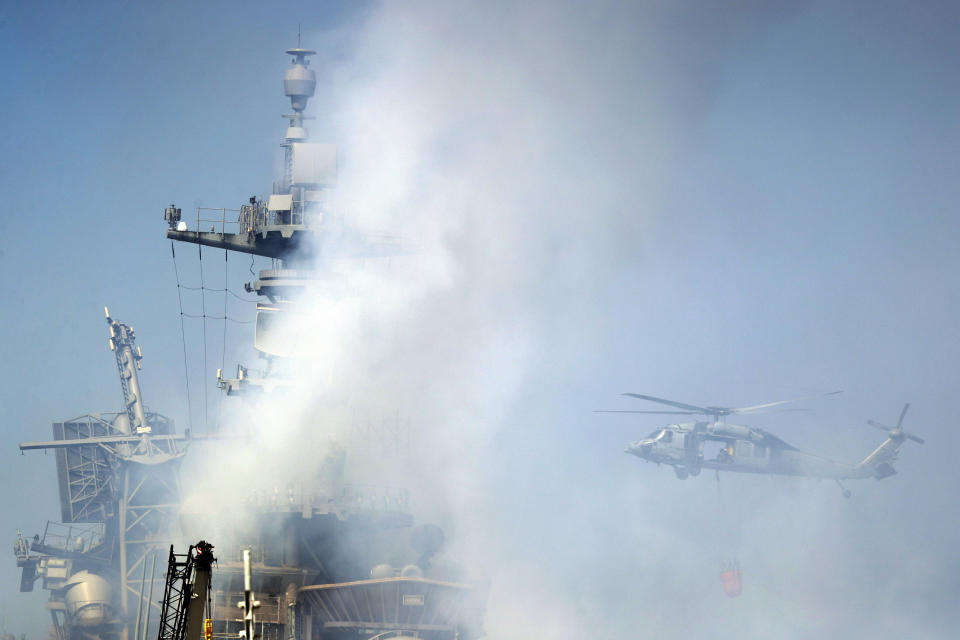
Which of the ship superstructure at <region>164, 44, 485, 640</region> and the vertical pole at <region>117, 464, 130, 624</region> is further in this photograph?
the vertical pole at <region>117, 464, 130, 624</region>

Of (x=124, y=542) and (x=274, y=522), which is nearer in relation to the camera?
(x=274, y=522)

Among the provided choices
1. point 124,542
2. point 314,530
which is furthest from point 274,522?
point 124,542

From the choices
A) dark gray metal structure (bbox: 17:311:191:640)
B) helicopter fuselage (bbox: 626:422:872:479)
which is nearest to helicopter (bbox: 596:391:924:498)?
helicopter fuselage (bbox: 626:422:872:479)

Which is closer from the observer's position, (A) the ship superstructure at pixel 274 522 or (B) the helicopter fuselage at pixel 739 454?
(A) the ship superstructure at pixel 274 522

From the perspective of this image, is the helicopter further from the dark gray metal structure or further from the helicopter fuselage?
the dark gray metal structure

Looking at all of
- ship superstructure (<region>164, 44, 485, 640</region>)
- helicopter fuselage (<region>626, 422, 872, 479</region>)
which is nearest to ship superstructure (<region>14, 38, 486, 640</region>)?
ship superstructure (<region>164, 44, 485, 640</region>)

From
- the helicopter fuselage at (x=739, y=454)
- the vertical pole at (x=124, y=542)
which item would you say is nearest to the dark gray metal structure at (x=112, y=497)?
the vertical pole at (x=124, y=542)

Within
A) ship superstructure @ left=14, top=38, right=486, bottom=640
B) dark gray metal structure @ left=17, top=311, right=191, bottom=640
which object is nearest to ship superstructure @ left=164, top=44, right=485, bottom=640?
ship superstructure @ left=14, top=38, right=486, bottom=640

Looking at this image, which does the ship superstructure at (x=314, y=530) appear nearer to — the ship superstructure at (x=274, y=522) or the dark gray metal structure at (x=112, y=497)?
the ship superstructure at (x=274, y=522)

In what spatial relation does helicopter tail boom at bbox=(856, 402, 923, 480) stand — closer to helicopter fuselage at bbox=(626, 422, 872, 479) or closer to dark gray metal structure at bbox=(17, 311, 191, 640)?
helicopter fuselage at bbox=(626, 422, 872, 479)

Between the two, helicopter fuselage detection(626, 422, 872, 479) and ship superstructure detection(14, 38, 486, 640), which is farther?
helicopter fuselage detection(626, 422, 872, 479)

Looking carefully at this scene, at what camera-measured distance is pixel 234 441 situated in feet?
233

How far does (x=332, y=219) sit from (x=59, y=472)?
27342 mm

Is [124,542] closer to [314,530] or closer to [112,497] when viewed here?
[112,497]
